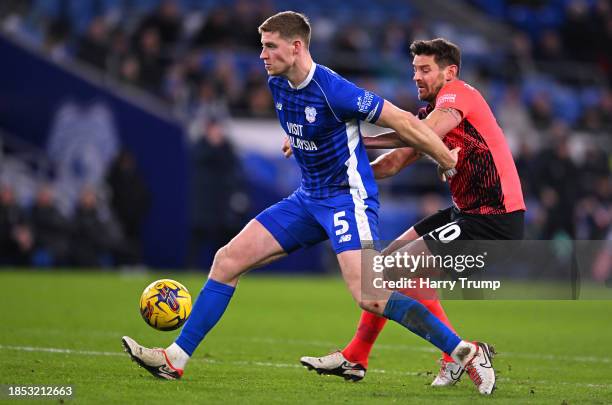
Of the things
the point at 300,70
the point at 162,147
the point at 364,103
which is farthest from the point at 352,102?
the point at 162,147

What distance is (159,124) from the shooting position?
2105 centimetres

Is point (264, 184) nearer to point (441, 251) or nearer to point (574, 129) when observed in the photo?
point (574, 129)

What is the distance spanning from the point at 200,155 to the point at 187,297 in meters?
12.3

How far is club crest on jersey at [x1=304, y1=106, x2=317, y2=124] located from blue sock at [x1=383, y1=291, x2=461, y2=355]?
1.27 metres

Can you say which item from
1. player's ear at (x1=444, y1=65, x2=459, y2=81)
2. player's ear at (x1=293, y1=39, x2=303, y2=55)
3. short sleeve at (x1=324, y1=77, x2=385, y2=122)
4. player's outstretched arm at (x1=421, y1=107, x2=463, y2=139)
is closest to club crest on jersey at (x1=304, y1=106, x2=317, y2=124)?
short sleeve at (x1=324, y1=77, x2=385, y2=122)

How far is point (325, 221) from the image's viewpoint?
7410 millimetres

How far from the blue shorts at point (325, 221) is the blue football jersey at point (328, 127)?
8 cm

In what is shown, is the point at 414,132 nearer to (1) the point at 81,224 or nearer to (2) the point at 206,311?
(2) the point at 206,311

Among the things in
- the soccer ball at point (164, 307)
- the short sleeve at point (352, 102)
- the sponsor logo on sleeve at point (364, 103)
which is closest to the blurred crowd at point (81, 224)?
the soccer ball at point (164, 307)

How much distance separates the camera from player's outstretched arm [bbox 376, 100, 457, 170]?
714cm

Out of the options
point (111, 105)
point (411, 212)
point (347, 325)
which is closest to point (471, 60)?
point (411, 212)

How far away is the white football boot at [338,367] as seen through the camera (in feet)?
25.9

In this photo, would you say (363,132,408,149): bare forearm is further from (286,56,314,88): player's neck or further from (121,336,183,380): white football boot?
(121,336,183,380): white football boot

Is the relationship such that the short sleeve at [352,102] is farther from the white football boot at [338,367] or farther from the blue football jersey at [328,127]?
the white football boot at [338,367]
